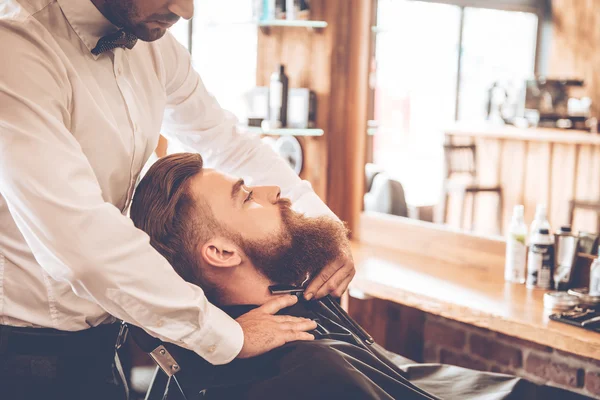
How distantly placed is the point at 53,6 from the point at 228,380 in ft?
2.98

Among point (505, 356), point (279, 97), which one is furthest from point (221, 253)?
point (279, 97)

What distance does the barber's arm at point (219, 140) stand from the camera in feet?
6.58

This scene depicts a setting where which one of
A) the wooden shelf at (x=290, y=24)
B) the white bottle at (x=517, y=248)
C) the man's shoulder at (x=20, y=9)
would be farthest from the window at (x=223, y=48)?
the man's shoulder at (x=20, y=9)

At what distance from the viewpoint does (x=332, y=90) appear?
3.31 metres

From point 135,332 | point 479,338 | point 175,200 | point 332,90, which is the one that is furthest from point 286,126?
point 135,332

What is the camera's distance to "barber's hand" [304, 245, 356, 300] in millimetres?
1754

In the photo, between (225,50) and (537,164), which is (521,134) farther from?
(225,50)

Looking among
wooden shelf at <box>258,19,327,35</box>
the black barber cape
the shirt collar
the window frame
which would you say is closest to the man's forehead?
the black barber cape

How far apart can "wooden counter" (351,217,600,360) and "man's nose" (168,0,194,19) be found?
1.39 metres

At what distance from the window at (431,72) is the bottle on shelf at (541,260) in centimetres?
87

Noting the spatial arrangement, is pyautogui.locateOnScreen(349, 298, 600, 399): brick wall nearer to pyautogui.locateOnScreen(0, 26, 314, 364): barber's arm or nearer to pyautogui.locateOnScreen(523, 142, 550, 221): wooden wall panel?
pyautogui.locateOnScreen(0, 26, 314, 364): barber's arm

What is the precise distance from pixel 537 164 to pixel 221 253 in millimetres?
3755

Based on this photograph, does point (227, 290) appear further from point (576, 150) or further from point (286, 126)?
point (576, 150)

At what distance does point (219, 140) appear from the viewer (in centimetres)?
209
